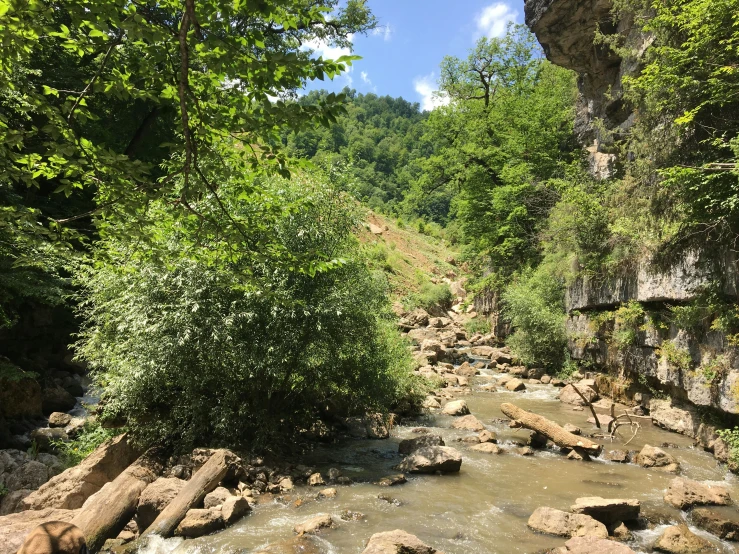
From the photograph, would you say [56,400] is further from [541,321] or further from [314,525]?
[541,321]

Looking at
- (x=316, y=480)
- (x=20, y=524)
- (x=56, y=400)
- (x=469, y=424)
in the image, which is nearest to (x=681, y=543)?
(x=316, y=480)

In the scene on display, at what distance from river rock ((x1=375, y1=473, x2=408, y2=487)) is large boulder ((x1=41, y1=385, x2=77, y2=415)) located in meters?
8.69

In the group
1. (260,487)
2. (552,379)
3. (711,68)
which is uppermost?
(711,68)

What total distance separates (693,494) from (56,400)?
13925 mm

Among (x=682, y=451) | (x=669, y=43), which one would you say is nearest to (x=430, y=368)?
(x=682, y=451)

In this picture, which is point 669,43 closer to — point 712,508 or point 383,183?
point 712,508

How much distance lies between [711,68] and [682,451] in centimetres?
810

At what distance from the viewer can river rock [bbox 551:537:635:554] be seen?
18.7 feet

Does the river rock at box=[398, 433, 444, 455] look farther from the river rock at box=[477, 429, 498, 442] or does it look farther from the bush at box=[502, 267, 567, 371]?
the bush at box=[502, 267, 567, 371]

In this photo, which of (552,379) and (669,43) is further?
(552,379)

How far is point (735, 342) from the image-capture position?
29.9ft

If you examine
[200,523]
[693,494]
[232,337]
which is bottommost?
[200,523]

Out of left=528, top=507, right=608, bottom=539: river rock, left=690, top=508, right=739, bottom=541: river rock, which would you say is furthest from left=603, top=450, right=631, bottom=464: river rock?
left=528, top=507, right=608, bottom=539: river rock

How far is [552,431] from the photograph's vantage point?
11.1 m
